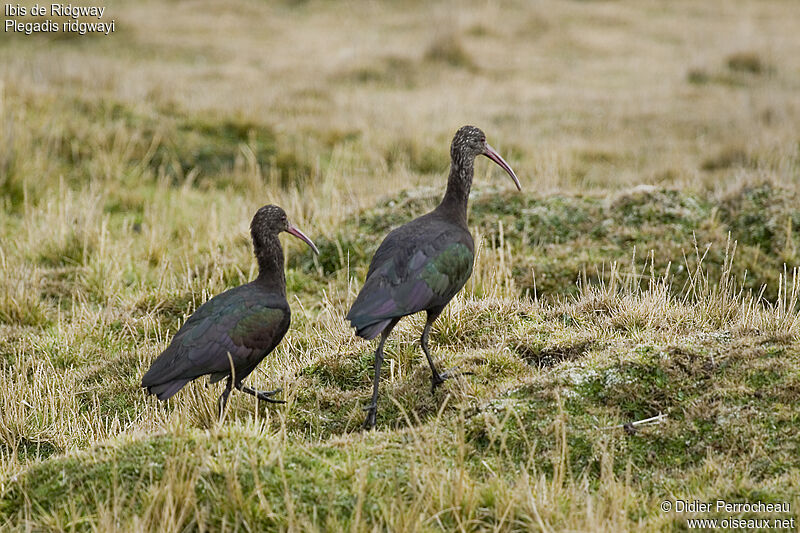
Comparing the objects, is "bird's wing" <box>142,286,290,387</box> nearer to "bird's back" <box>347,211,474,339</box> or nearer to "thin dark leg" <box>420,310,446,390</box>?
"bird's back" <box>347,211,474,339</box>

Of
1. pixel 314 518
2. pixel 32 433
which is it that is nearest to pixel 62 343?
pixel 32 433

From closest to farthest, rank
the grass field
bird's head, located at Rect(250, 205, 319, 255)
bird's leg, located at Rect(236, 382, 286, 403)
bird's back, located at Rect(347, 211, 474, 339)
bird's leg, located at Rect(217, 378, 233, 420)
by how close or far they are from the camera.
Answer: the grass field
bird's back, located at Rect(347, 211, 474, 339)
bird's leg, located at Rect(217, 378, 233, 420)
bird's leg, located at Rect(236, 382, 286, 403)
bird's head, located at Rect(250, 205, 319, 255)

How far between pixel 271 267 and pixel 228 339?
2.36ft

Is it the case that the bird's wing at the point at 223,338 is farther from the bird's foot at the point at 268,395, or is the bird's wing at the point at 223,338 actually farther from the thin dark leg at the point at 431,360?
the thin dark leg at the point at 431,360

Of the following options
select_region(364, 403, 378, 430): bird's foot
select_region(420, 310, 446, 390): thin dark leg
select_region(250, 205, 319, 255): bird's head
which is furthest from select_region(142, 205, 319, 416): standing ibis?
select_region(420, 310, 446, 390): thin dark leg

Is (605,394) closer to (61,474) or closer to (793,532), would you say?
(793,532)

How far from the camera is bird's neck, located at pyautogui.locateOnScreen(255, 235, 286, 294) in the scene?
596cm

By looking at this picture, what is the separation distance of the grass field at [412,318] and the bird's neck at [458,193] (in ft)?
2.53

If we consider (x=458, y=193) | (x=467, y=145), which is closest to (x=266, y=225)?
(x=458, y=193)

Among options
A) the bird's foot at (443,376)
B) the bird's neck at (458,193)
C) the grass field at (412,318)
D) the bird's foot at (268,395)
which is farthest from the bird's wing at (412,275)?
the bird's foot at (268,395)

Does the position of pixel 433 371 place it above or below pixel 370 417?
above

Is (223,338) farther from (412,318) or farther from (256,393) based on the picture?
(412,318)

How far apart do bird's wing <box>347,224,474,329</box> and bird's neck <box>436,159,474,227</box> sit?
0.26 meters

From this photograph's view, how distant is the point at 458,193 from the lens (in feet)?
20.1
